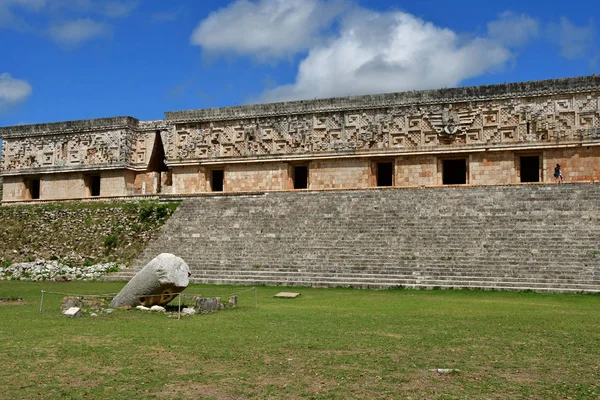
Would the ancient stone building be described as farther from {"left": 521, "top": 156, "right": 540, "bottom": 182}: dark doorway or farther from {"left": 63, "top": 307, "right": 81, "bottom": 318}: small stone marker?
{"left": 63, "top": 307, "right": 81, "bottom": 318}: small stone marker

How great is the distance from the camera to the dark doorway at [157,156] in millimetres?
27166

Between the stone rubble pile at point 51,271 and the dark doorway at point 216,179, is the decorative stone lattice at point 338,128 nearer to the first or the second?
the dark doorway at point 216,179

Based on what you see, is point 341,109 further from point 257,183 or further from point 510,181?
point 510,181

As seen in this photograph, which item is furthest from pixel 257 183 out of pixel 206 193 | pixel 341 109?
pixel 341 109

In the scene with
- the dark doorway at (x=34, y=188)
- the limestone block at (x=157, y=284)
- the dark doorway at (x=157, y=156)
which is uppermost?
the dark doorway at (x=157, y=156)

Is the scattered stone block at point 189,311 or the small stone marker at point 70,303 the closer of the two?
the scattered stone block at point 189,311

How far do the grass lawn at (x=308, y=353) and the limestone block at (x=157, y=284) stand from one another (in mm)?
611

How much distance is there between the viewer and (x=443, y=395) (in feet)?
16.2

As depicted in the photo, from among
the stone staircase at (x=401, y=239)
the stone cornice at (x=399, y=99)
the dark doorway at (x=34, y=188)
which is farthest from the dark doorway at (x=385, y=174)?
the dark doorway at (x=34, y=188)

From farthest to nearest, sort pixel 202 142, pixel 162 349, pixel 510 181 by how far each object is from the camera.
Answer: pixel 202 142 < pixel 510 181 < pixel 162 349

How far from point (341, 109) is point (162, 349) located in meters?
17.4

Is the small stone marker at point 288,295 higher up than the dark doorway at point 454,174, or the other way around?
the dark doorway at point 454,174

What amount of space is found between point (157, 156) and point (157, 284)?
18.4 meters

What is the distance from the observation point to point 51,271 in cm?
1888
